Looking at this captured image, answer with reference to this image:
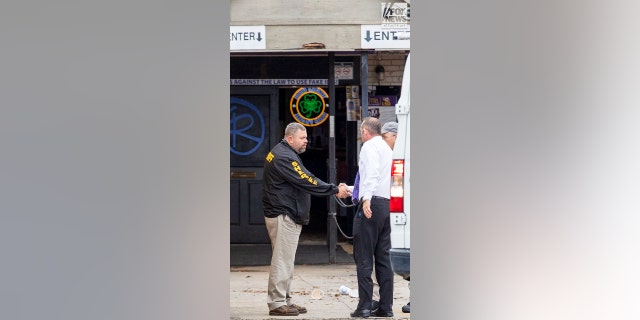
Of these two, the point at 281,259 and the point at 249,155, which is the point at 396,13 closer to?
the point at 249,155

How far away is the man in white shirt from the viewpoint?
8633 mm

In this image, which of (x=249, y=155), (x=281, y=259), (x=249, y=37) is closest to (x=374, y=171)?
(x=281, y=259)

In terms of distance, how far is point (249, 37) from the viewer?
12.9m

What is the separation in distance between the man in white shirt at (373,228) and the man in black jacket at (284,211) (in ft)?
1.71

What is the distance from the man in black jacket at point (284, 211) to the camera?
29.4ft

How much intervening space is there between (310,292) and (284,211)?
1811 millimetres

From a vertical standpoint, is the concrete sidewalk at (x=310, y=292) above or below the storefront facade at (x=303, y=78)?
below

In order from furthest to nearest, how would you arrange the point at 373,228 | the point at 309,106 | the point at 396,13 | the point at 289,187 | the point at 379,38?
the point at 309,106, the point at 379,38, the point at 396,13, the point at 289,187, the point at 373,228

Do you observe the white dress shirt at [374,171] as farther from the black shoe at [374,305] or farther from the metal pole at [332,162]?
the metal pole at [332,162]

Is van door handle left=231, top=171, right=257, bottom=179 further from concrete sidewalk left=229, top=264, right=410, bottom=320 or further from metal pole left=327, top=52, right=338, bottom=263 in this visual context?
concrete sidewalk left=229, top=264, right=410, bottom=320

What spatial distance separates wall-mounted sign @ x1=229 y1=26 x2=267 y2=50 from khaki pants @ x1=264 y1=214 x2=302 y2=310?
14.4 ft


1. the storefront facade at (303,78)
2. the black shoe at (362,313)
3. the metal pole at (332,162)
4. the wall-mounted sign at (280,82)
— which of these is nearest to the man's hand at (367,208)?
the black shoe at (362,313)
